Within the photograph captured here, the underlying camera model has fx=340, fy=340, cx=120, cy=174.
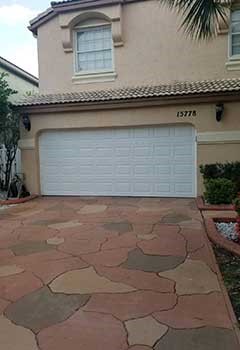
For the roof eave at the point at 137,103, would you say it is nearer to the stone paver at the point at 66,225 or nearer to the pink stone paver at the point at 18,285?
the stone paver at the point at 66,225

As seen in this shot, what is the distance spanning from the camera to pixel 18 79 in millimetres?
18750

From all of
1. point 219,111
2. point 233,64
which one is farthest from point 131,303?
point 233,64

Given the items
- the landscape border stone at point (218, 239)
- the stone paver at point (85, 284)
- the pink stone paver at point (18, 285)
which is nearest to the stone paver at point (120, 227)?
the landscape border stone at point (218, 239)

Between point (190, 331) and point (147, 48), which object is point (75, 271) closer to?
point (190, 331)

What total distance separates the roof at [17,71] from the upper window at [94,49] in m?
4.85

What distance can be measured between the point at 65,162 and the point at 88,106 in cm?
222

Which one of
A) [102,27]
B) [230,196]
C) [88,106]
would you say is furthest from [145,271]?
[102,27]

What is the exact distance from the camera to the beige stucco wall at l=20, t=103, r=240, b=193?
10.8m

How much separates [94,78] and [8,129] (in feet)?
13.0

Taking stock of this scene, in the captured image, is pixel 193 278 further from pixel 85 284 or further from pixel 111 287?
pixel 85 284

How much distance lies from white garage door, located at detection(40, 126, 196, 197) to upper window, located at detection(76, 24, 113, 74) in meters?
3.21

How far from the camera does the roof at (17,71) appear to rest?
16.8 meters

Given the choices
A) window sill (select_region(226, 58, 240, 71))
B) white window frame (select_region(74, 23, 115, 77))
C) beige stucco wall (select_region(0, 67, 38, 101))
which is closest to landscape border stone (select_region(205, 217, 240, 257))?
window sill (select_region(226, 58, 240, 71))

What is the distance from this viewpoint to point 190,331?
342 centimetres
